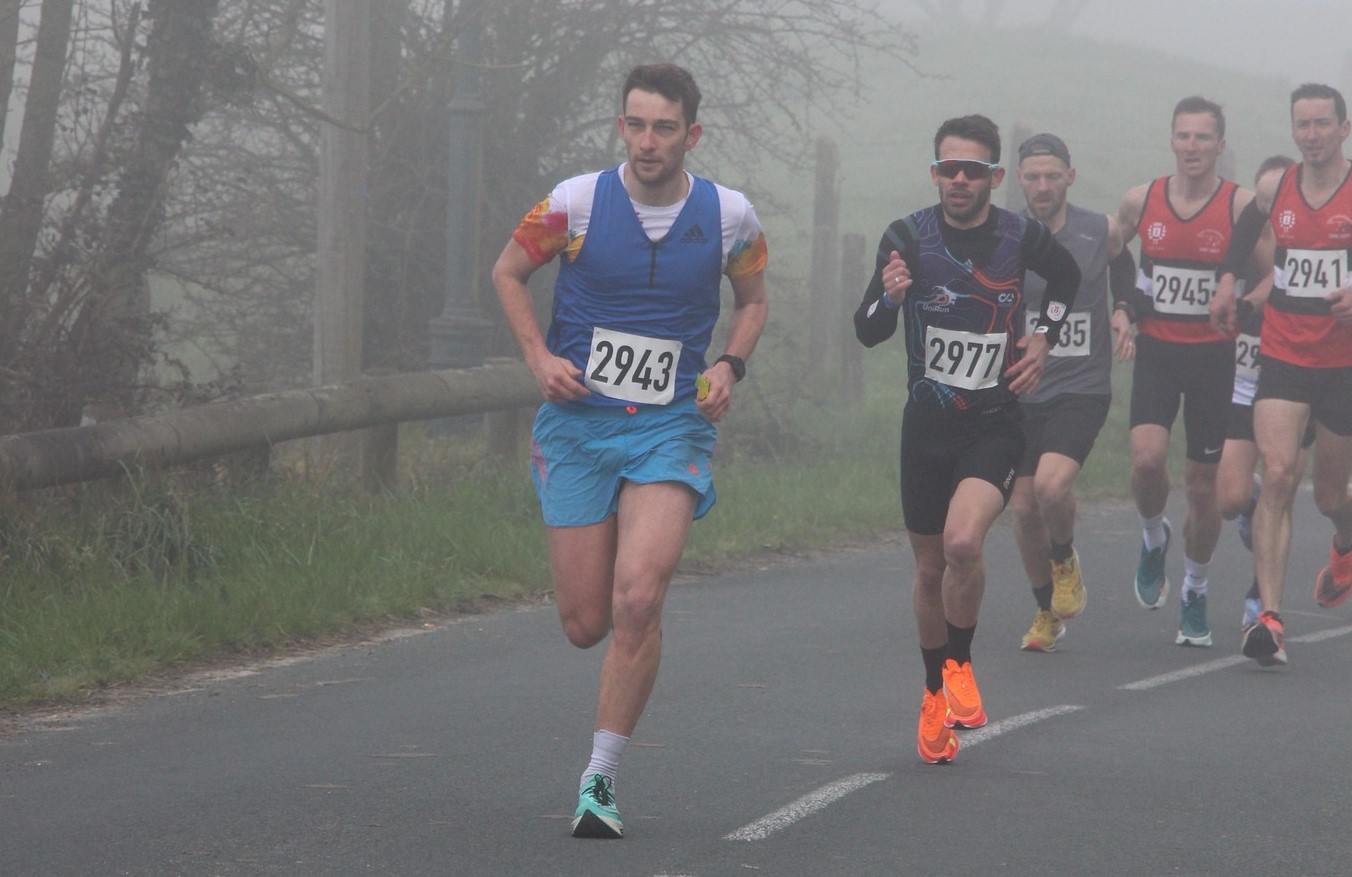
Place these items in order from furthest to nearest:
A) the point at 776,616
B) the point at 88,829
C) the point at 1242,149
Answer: the point at 1242,149
the point at 776,616
the point at 88,829

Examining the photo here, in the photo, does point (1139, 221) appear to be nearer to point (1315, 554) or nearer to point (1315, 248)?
point (1315, 248)

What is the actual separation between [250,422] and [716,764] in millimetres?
4317

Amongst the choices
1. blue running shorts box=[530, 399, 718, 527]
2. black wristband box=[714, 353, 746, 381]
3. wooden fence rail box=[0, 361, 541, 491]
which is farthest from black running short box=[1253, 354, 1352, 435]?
wooden fence rail box=[0, 361, 541, 491]

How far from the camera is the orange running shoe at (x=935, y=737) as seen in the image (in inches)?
265

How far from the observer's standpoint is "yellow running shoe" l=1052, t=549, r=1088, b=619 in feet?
31.1

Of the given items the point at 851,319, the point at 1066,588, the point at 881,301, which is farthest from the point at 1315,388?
the point at 851,319

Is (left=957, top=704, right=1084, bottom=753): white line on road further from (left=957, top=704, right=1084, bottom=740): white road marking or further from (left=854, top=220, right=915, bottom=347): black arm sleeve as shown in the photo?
(left=854, top=220, right=915, bottom=347): black arm sleeve

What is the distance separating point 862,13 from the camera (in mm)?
16734

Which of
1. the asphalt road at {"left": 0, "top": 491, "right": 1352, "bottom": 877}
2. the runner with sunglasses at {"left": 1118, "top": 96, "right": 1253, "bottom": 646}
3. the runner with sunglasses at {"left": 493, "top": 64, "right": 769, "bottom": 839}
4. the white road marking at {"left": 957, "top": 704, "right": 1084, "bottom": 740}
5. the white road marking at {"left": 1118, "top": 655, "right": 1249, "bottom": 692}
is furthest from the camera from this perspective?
the runner with sunglasses at {"left": 1118, "top": 96, "right": 1253, "bottom": 646}

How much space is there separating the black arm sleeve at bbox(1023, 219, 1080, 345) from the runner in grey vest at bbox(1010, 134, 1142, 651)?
1845 millimetres

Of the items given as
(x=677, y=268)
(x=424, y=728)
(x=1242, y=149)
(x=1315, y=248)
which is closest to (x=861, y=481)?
(x=1315, y=248)

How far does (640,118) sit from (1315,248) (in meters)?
4.64

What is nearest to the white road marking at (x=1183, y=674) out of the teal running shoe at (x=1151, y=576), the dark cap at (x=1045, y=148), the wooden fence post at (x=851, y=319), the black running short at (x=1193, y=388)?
the teal running shoe at (x=1151, y=576)

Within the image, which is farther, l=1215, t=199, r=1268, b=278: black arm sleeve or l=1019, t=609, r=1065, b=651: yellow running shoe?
l=1215, t=199, r=1268, b=278: black arm sleeve
